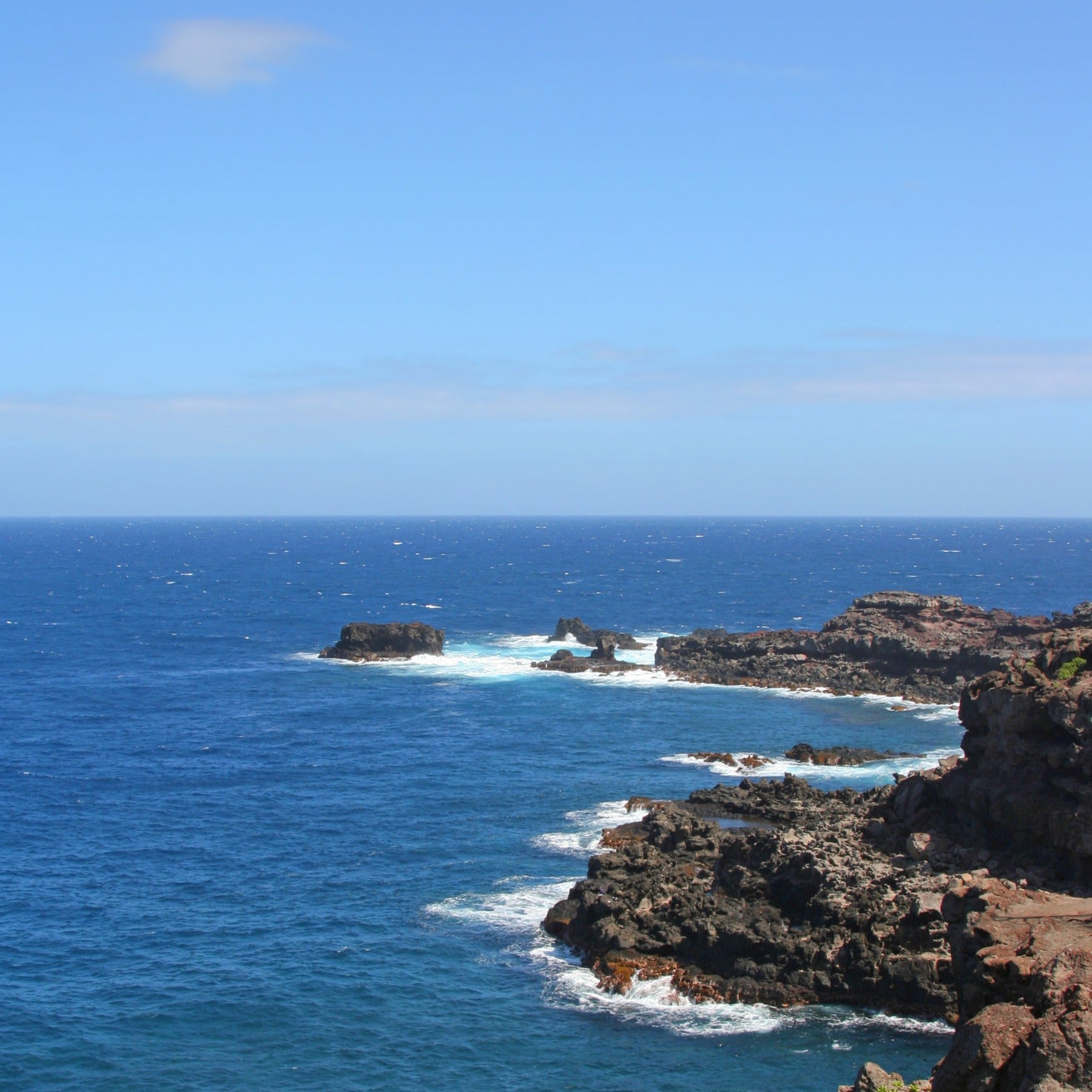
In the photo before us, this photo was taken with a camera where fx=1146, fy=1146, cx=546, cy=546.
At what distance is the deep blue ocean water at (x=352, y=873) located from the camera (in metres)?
39.9

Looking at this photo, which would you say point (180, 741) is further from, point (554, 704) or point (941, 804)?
point (941, 804)

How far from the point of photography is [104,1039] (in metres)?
41.4

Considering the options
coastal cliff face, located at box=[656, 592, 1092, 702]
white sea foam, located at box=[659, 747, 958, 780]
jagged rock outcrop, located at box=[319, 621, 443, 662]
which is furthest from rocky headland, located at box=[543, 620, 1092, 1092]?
jagged rock outcrop, located at box=[319, 621, 443, 662]

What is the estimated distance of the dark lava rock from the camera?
78562 mm

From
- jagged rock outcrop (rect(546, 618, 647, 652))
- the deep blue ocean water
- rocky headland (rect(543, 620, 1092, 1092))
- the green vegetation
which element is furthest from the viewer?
jagged rock outcrop (rect(546, 618, 647, 652))

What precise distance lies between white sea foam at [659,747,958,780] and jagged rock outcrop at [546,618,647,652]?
49.5m

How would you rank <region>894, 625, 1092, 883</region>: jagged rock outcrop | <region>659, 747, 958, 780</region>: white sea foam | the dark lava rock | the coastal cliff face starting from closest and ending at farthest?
<region>894, 625, 1092, 883</region>: jagged rock outcrop, <region>659, 747, 958, 780</region>: white sea foam, the dark lava rock, the coastal cliff face

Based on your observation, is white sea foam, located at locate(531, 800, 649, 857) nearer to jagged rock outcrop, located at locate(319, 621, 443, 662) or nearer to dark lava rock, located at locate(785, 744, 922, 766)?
dark lava rock, located at locate(785, 744, 922, 766)

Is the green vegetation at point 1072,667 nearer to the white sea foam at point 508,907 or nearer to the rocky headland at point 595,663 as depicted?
the white sea foam at point 508,907

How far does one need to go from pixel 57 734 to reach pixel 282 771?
23566 millimetres

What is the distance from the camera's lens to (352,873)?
5859 centimetres

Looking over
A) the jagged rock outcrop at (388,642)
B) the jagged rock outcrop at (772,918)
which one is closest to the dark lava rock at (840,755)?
the jagged rock outcrop at (772,918)

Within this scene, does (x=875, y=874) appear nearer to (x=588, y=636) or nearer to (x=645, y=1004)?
(x=645, y=1004)

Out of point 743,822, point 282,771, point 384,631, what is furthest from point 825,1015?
point 384,631
